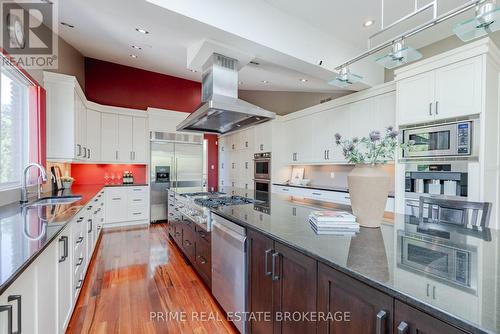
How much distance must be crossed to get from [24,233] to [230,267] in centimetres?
130

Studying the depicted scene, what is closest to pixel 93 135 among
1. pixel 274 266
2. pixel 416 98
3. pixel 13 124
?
pixel 13 124

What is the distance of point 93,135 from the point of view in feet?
15.4

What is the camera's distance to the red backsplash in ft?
15.8

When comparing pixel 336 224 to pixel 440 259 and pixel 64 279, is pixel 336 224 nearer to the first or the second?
pixel 440 259

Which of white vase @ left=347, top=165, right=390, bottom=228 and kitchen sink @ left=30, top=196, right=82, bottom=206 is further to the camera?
kitchen sink @ left=30, top=196, right=82, bottom=206

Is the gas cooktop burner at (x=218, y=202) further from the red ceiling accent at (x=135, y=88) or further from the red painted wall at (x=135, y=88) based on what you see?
the red ceiling accent at (x=135, y=88)

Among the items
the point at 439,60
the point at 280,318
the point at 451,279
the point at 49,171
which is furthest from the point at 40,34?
the point at 439,60

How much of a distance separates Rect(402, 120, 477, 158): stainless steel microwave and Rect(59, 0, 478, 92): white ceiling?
4.37 feet

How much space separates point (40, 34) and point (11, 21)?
956 millimetres

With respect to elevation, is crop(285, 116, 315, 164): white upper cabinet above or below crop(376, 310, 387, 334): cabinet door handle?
above

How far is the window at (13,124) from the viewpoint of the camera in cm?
235

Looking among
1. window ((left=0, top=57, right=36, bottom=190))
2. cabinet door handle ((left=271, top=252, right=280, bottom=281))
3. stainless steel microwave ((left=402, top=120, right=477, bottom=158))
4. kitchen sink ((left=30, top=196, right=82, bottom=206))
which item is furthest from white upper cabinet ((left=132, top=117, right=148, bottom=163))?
stainless steel microwave ((left=402, top=120, right=477, bottom=158))

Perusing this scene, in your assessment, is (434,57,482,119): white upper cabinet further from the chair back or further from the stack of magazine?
the stack of magazine

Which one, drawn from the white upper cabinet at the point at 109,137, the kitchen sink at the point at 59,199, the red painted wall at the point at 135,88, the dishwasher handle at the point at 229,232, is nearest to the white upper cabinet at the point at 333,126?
the red painted wall at the point at 135,88
